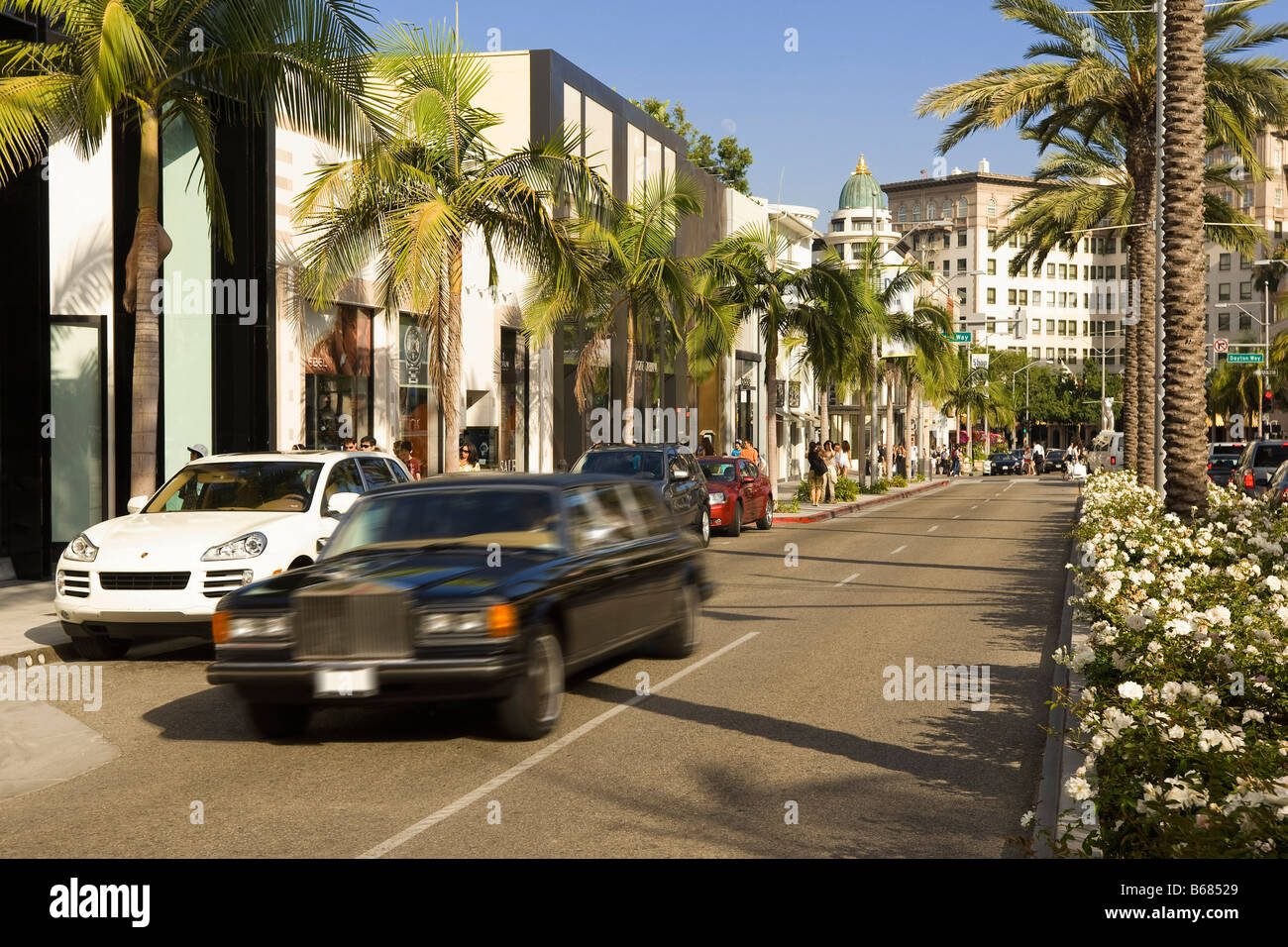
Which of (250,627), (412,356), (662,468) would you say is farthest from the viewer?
(412,356)

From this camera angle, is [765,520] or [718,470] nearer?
[718,470]

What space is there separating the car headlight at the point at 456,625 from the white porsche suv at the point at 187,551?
3049 millimetres

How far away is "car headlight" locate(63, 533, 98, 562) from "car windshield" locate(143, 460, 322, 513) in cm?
97

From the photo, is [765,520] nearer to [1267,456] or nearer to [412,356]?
[412,356]

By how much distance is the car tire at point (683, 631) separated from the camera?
36.7 ft

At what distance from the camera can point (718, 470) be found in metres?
29.2

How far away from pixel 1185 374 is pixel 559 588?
1042cm

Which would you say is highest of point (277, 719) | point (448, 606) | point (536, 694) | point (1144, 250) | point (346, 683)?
point (1144, 250)

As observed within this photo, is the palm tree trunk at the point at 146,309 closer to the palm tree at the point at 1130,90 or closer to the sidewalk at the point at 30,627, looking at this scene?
the sidewalk at the point at 30,627

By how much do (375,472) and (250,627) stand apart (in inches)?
252

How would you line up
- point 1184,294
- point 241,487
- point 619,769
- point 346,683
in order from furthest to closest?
point 1184,294, point 241,487, point 346,683, point 619,769

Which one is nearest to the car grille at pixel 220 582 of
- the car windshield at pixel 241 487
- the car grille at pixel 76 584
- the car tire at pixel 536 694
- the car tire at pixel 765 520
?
the car grille at pixel 76 584

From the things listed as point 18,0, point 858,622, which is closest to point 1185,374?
point 858,622

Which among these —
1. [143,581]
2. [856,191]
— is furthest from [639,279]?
[856,191]
